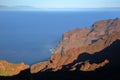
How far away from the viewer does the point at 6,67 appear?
83125 millimetres

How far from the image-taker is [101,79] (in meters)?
63.1

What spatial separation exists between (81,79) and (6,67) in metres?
26.1

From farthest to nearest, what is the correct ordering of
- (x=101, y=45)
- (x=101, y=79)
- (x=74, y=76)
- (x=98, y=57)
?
(x=101, y=45), (x=98, y=57), (x=74, y=76), (x=101, y=79)

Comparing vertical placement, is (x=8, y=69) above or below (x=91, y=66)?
above

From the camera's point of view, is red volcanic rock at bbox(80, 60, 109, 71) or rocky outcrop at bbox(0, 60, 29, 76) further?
red volcanic rock at bbox(80, 60, 109, 71)

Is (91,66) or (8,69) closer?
(91,66)

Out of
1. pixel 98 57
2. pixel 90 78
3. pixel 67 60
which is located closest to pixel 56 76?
pixel 90 78

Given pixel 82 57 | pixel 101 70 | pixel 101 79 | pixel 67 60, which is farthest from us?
pixel 67 60

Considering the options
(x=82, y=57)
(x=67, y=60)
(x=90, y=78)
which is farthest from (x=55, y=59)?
(x=90, y=78)

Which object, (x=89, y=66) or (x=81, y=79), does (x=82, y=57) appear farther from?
(x=81, y=79)

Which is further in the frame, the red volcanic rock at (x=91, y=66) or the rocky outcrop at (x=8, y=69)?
the red volcanic rock at (x=91, y=66)

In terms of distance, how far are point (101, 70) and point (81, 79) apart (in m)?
10.2

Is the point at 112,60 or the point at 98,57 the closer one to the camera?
the point at 112,60

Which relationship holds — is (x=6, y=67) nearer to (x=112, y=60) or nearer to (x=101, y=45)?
(x=112, y=60)
